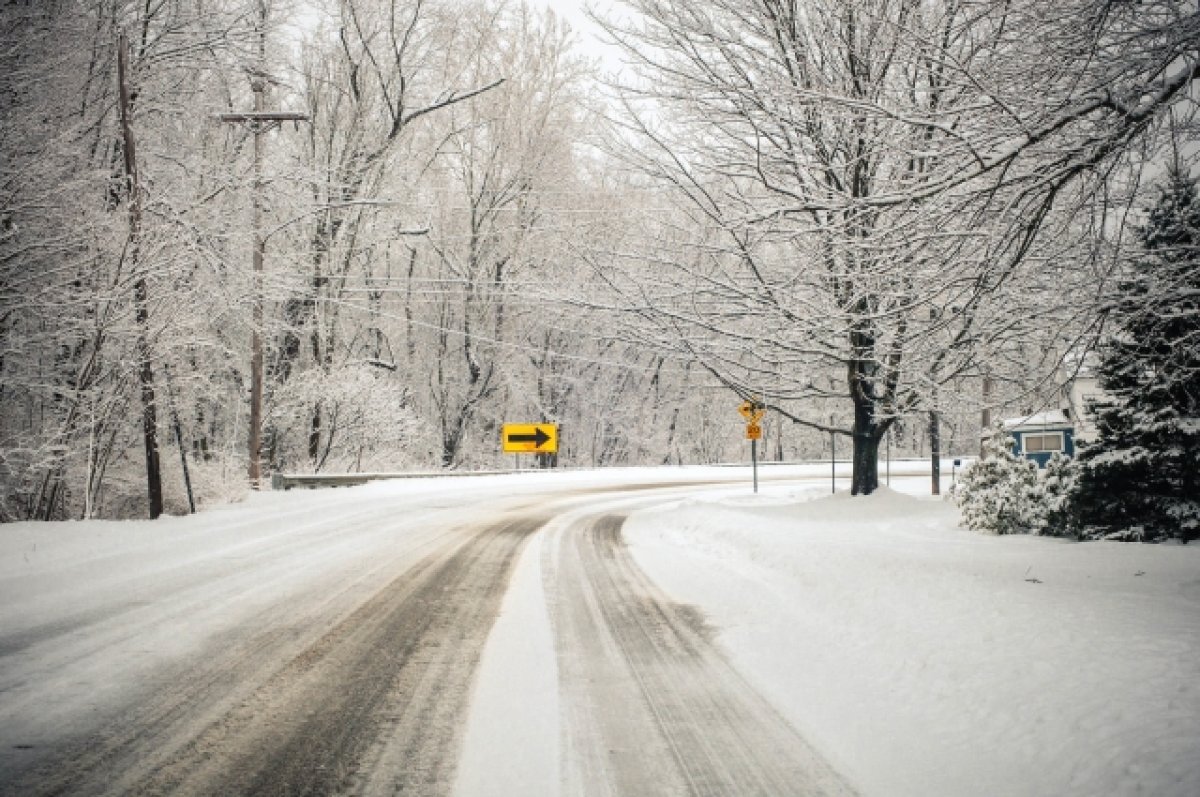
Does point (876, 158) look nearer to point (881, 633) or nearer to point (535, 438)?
point (881, 633)

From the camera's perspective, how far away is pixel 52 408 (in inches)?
548

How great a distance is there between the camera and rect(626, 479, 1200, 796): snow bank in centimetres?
312

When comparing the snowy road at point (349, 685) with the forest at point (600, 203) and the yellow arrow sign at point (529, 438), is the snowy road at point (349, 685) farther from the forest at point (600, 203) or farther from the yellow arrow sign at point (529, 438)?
the yellow arrow sign at point (529, 438)

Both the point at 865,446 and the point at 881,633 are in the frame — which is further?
the point at 865,446

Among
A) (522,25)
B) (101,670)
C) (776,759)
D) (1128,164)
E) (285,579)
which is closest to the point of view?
(776,759)

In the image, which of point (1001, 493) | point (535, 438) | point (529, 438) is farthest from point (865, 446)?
point (529, 438)

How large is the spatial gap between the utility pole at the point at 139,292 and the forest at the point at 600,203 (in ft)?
0.19

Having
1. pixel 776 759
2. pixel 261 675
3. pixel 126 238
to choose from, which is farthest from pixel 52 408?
pixel 776 759

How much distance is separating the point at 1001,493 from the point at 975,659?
1030 centimetres

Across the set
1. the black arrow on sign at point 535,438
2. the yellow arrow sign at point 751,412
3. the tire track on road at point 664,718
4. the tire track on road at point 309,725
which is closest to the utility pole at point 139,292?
the tire track on road at point 309,725

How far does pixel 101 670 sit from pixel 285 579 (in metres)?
3.09

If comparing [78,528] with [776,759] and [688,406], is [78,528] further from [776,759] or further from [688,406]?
[688,406]

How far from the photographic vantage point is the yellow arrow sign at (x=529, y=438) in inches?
1234

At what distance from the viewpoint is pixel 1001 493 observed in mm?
13109
